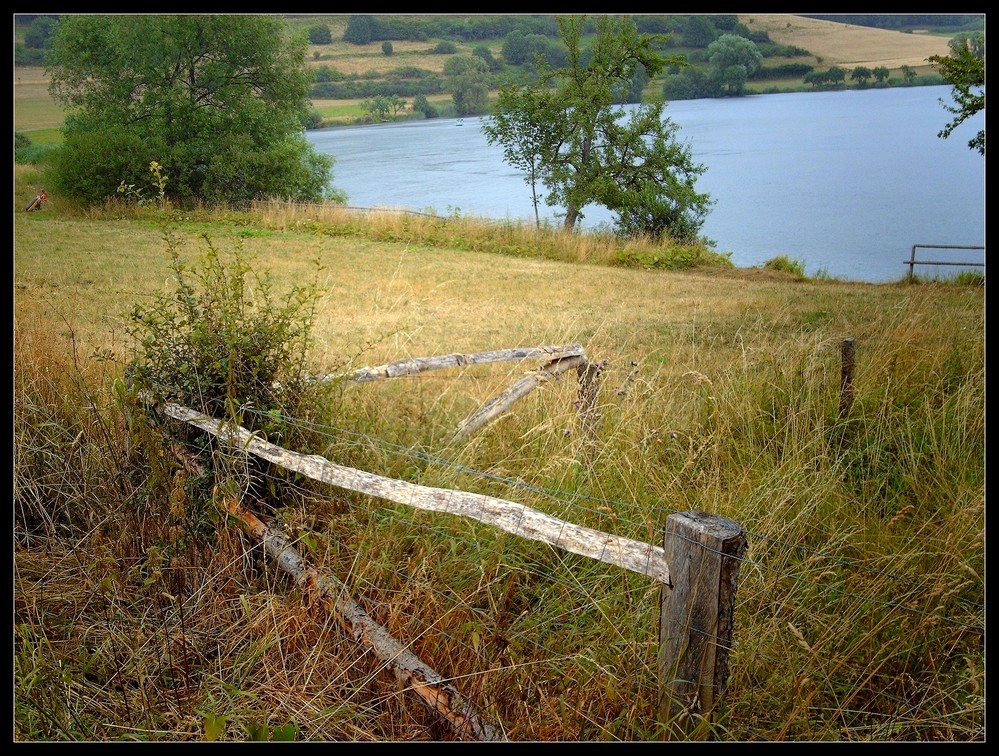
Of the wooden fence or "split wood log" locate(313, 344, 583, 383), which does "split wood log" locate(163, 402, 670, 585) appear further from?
"split wood log" locate(313, 344, 583, 383)

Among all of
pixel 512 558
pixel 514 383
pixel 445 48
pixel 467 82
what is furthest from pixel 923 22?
pixel 467 82

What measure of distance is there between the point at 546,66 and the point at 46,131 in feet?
46.4

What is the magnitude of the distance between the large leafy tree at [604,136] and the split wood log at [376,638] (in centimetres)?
2112

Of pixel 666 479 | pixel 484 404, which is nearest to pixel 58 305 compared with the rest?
pixel 484 404

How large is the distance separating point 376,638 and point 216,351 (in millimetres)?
1825

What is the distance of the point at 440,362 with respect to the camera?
5070 millimetres

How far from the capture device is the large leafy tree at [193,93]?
20.2 m

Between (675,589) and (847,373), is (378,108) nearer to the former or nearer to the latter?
(847,373)

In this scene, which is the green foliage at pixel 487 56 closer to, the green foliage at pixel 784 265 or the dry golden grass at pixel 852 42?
the dry golden grass at pixel 852 42

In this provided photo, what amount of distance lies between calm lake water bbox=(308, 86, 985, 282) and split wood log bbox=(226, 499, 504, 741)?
15.1m

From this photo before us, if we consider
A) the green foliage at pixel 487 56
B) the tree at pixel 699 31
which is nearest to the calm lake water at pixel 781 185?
the tree at pixel 699 31

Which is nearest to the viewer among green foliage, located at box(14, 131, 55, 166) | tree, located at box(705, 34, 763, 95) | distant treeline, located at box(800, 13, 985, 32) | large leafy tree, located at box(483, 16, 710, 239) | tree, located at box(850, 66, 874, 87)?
distant treeline, located at box(800, 13, 985, 32)

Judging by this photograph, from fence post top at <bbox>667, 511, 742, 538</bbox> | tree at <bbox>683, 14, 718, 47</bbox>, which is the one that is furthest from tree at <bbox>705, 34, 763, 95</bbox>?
fence post top at <bbox>667, 511, 742, 538</bbox>

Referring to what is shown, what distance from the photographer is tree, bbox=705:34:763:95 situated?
18.1 m
